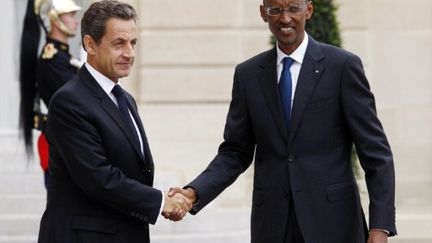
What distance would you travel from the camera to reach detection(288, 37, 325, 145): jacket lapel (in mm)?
5238

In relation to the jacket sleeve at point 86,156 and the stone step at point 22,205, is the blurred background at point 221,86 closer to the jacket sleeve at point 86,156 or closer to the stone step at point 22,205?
the stone step at point 22,205

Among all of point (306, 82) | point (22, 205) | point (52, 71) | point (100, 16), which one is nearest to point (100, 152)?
point (100, 16)

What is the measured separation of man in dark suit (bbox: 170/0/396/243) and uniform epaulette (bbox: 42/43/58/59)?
3654mm

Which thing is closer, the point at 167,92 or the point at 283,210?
the point at 283,210

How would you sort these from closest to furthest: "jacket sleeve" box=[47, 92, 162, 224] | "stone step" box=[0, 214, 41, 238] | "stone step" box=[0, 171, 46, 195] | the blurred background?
"jacket sleeve" box=[47, 92, 162, 224] < "stone step" box=[0, 214, 41, 238] < "stone step" box=[0, 171, 46, 195] < the blurred background

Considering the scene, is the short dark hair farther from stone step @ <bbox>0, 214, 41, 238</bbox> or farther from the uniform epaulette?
stone step @ <bbox>0, 214, 41, 238</bbox>

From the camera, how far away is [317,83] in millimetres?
5270

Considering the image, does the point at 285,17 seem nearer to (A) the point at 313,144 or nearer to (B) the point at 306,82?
(B) the point at 306,82

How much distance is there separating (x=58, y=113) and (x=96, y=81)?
0.24 meters

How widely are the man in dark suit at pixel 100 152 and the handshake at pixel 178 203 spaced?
0.17 m

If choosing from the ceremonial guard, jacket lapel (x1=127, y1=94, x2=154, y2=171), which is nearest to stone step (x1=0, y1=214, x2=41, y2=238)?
the ceremonial guard

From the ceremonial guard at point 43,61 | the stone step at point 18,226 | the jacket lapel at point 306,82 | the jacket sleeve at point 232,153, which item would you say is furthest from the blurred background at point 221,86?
the jacket lapel at point 306,82

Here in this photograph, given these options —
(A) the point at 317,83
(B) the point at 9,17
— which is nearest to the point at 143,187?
(A) the point at 317,83

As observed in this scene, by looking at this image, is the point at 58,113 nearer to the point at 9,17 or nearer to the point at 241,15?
the point at 241,15
